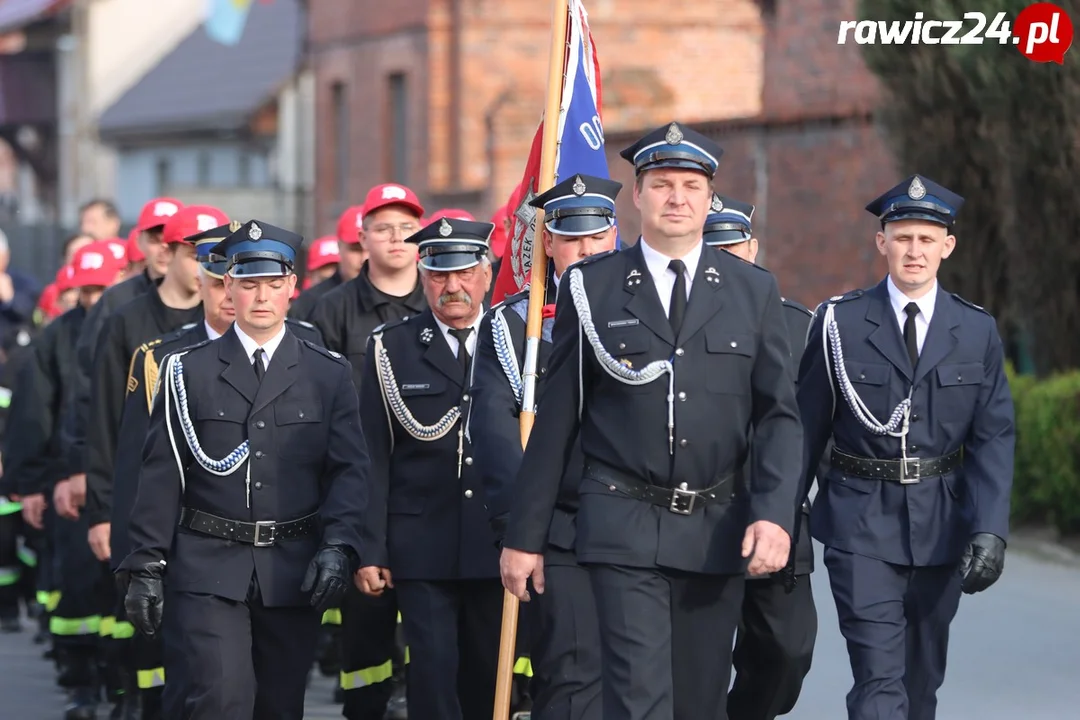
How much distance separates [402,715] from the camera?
391 inches

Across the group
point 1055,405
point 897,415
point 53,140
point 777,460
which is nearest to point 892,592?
point 897,415

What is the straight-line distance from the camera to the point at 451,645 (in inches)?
311

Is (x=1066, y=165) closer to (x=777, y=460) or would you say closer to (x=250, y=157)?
(x=777, y=460)

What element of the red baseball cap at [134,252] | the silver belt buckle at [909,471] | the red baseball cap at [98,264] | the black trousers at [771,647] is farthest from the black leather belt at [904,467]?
the red baseball cap at [134,252]

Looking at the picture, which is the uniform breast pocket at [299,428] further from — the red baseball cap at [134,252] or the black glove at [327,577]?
the red baseball cap at [134,252]

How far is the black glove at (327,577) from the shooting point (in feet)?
23.5

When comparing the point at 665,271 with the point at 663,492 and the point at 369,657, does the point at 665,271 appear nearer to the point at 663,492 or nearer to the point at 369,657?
the point at 663,492

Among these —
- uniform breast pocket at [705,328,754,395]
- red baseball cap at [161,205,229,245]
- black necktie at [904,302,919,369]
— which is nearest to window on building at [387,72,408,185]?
Result: red baseball cap at [161,205,229,245]

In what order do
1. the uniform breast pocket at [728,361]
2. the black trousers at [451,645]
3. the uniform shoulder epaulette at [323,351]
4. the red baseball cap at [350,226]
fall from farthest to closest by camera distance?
the red baseball cap at [350,226]
the black trousers at [451,645]
the uniform shoulder epaulette at [323,351]
the uniform breast pocket at [728,361]

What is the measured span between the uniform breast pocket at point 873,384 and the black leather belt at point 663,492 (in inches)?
55.0

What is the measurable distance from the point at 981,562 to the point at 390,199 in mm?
3788

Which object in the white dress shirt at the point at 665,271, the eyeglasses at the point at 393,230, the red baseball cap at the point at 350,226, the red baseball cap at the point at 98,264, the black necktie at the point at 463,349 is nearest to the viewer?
the white dress shirt at the point at 665,271

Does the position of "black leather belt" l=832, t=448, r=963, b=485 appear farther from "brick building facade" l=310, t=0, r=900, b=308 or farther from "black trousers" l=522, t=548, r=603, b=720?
"brick building facade" l=310, t=0, r=900, b=308

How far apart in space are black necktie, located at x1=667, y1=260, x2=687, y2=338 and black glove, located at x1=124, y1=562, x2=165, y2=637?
2047mm
